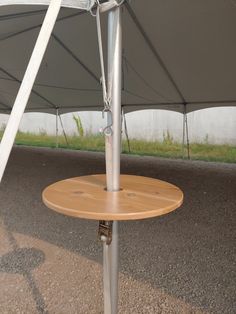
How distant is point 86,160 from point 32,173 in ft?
4.89

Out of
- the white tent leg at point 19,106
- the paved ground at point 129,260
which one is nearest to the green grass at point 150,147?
the paved ground at point 129,260

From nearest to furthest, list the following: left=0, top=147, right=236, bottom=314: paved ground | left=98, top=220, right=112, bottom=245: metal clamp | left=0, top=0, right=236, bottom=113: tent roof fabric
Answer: left=98, top=220, right=112, bottom=245: metal clamp → left=0, top=147, right=236, bottom=314: paved ground → left=0, top=0, right=236, bottom=113: tent roof fabric

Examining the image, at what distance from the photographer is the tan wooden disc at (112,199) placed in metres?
0.83

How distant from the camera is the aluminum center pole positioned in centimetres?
102

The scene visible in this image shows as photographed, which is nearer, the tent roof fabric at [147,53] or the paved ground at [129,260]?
the paved ground at [129,260]

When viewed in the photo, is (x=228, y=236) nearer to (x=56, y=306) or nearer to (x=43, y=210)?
(x=56, y=306)

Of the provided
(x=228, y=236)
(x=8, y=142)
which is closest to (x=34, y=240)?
(x=228, y=236)

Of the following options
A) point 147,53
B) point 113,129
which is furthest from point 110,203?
point 147,53

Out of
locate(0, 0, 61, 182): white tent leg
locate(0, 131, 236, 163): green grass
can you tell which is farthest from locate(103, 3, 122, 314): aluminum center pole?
locate(0, 131, 236, 163): green grass

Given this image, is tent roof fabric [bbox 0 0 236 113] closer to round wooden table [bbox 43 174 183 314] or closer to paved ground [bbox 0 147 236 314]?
round wooden table [bbox 43 174 183 314]

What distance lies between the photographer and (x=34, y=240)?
2414 millimetres

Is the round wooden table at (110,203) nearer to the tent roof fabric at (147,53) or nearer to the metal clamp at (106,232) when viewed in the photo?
the metal clamp at (106,232)

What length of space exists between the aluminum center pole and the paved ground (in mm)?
631

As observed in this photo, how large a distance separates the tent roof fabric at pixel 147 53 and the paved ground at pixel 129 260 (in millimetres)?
1556
